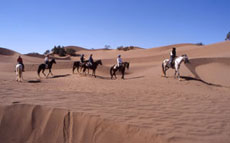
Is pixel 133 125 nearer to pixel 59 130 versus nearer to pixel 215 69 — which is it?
pixel 59 130

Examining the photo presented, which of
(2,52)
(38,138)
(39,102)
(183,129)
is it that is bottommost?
(38,138)

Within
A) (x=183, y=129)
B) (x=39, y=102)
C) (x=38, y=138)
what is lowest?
(x=38, y=138)

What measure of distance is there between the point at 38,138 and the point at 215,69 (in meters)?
21.6

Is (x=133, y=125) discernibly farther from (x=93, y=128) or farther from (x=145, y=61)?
(x=145, y=61)

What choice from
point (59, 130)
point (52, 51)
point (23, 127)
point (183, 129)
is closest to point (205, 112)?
point (183, 129)

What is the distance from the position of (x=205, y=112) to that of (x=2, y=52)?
45.8 m

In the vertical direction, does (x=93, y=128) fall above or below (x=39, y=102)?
below

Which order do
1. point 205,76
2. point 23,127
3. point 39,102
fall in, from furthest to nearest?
1. point 205,76
2. point 39,102
3. point 23,127

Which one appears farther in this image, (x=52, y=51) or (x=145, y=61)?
(x=52, y=51)

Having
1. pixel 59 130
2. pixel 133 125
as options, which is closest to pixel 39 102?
pixel 59 130

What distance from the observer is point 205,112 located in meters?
5.42

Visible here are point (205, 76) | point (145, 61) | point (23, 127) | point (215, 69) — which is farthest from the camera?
point (145, 61)

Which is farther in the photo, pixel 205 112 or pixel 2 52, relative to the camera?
pixel 2 52

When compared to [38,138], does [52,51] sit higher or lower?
higher
